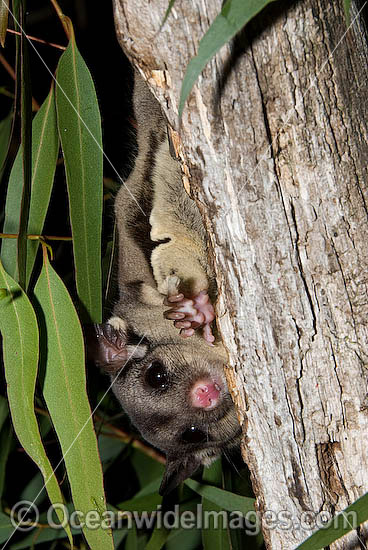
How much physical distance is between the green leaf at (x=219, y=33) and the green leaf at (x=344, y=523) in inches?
45.9

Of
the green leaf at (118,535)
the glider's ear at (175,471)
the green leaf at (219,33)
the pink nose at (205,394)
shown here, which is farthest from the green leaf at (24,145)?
the green leaf at (118,535)

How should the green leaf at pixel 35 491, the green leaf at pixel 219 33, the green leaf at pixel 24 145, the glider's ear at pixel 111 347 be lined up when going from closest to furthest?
the green leaf at pixel 219 33 → the green leaf at pixel 24 145 → the glider's ear at pixel 111 347 → the green leaf at pixel 35 491

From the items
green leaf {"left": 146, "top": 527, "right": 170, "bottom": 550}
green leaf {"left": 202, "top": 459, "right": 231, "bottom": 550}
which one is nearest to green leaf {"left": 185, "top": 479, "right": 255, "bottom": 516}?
green leaf {"left": 202, "top": 459, "right": 231, "bottom": 550}

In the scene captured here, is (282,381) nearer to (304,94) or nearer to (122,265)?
(304,94)

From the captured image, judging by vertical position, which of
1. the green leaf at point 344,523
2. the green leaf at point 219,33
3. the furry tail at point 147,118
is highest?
the furry tail at point 147,118

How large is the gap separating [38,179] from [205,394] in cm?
124

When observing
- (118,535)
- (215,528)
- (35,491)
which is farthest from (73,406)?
(35,491)

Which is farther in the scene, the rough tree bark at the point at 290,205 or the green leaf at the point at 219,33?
the rough tree bark at the point at 290,205

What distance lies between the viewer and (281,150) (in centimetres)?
177

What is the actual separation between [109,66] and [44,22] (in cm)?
82

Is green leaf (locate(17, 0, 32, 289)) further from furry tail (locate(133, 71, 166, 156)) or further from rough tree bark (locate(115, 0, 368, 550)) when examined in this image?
rough tree bark (locate(115, 0, 368, 550))

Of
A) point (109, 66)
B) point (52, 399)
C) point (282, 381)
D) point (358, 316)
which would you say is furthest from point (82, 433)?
point (109, 66)

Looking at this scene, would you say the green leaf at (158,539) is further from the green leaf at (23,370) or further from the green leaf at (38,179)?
the green leaf at (38,179)

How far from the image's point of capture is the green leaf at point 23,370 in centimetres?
237
